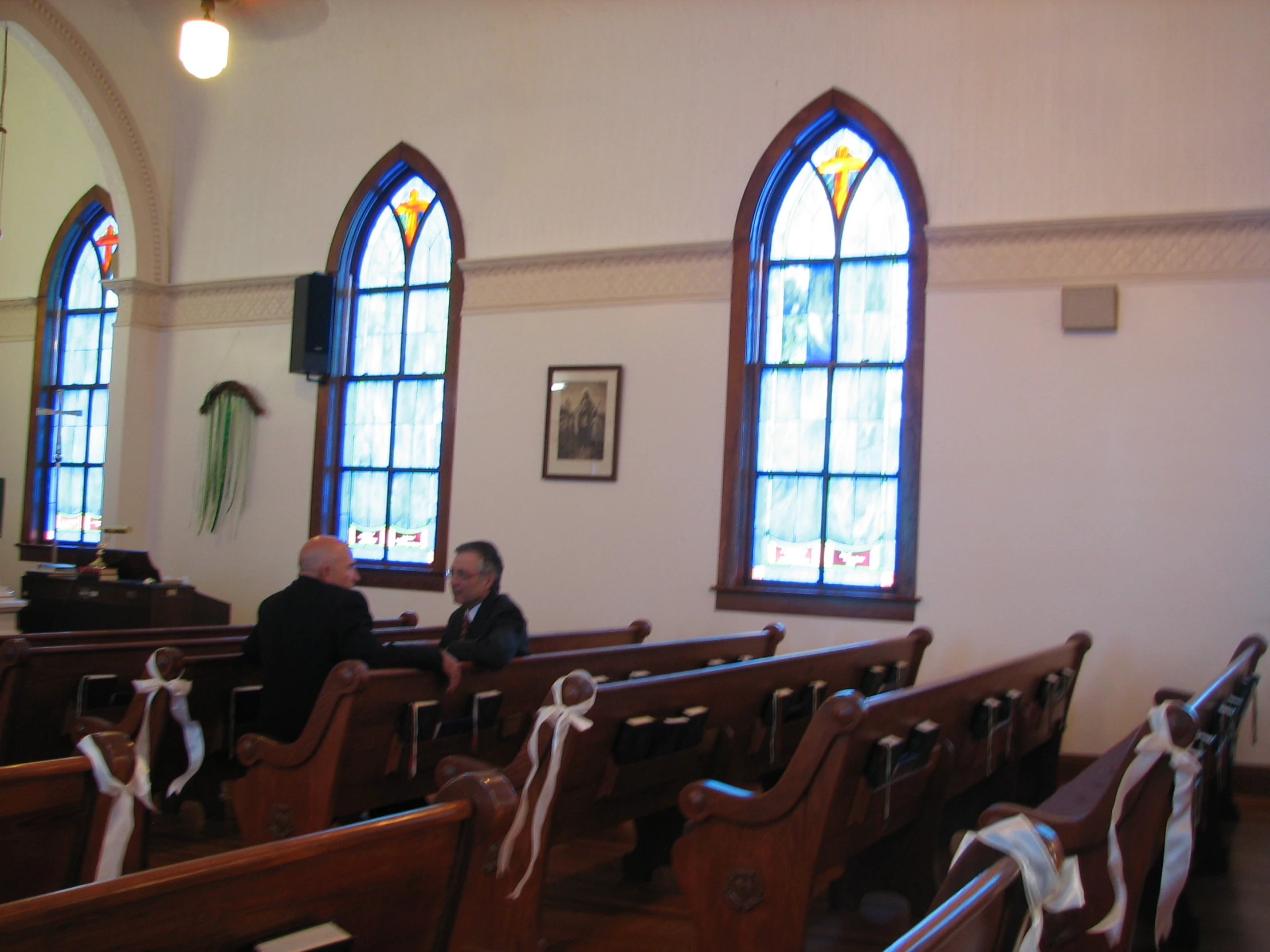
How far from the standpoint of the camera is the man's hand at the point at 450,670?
3.41m

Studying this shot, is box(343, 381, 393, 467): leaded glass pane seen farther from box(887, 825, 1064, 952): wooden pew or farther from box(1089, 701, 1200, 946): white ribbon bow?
box(887, 825, 1064, 952): wooden pew

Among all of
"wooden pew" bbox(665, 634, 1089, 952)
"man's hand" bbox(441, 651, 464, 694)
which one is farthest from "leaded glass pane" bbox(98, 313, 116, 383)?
"wooden pew" bbox(665, 634, 1089, 952)

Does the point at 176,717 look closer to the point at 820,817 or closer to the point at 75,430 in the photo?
the point at 820,817

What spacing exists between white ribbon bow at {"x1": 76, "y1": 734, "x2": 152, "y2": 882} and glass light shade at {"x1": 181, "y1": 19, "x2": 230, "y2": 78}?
209 inches

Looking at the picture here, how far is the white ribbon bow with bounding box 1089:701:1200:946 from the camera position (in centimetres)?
200

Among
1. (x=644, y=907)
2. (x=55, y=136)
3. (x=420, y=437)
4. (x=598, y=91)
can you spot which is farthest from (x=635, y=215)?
(x=55, y=136)

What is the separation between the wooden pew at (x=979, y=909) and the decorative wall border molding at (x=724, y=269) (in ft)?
15.9

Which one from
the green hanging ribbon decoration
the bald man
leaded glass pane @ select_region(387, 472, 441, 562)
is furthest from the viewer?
the green hanging ribbon decoration

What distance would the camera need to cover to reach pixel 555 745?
9.44 ft

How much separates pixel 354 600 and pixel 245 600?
472 centimetres

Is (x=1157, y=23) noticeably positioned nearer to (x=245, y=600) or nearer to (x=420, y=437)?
(x=420, y=437)

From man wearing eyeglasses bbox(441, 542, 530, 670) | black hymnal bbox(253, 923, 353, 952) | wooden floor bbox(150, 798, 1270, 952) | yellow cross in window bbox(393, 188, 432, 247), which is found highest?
yellow cross in window bbox(393, 188, 432, 247)

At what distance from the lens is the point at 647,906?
348cm

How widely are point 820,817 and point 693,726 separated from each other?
81 centimetres
